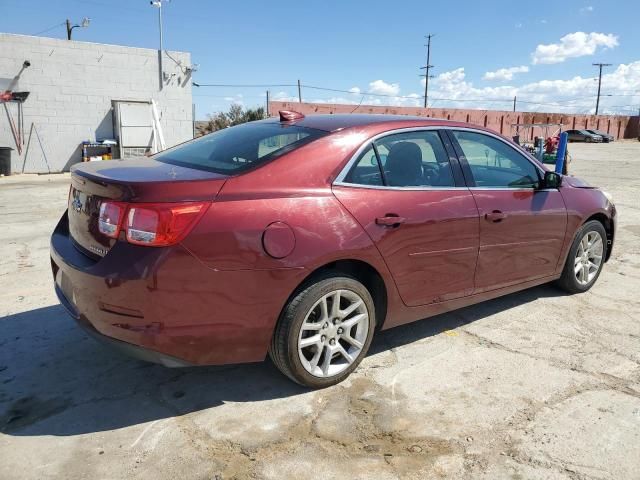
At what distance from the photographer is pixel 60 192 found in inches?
460

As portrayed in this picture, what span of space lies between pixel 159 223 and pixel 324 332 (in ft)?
3.74

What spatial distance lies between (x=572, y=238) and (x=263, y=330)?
122 inches

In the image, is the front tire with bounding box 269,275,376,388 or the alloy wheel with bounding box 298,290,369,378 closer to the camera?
the front tire with bounding box 269,275,376,388

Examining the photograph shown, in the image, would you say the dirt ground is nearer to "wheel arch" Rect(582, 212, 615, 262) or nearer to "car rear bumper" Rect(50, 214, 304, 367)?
"car rear bumper" Rect(50, 214, 304, 367)

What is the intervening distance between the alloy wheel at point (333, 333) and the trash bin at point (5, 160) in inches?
619

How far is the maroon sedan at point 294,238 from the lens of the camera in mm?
2553

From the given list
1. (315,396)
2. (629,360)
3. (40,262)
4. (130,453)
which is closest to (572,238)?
(629,360)

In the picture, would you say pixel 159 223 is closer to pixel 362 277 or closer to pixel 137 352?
pixel 137 352

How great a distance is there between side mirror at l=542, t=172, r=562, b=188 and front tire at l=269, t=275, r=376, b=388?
2033 millimetres

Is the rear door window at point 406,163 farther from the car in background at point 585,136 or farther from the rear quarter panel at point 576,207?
the car in background at point 585,136

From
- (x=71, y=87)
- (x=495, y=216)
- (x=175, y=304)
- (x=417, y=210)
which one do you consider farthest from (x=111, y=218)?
(x=71, y=87)

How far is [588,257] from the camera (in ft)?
16.0

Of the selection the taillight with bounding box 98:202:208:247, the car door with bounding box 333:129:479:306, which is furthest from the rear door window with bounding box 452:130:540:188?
the taillight with bounding box 98:202:208:247

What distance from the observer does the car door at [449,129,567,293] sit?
148 inches
